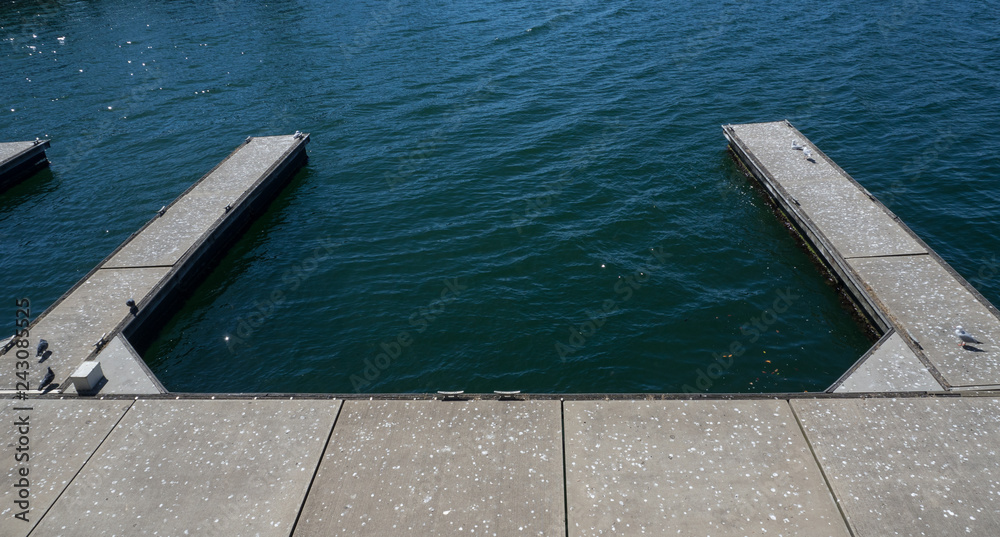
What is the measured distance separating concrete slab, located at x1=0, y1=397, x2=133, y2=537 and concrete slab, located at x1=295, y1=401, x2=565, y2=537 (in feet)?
21.9

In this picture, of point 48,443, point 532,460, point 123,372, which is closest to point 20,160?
point 123,372

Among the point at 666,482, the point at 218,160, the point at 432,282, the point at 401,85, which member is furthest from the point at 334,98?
the point at 666,482

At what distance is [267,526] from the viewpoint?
15133 millimetres

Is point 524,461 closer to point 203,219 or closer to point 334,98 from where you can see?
point 203,219

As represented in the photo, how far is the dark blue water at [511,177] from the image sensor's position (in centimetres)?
2350

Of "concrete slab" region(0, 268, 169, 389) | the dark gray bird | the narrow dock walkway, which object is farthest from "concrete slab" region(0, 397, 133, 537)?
the narrow dock walkway

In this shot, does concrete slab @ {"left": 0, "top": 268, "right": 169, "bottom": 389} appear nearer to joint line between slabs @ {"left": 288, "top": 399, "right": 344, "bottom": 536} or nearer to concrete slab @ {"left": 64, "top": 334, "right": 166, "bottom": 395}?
concrete slab @ {"left": 64, "top": 334, "right": 166, "bottom": 395}

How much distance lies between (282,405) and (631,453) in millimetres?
10044

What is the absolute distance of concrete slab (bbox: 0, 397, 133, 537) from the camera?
15914mm

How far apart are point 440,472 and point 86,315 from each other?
53.3 feet

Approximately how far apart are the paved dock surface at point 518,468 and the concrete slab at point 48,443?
0.06m

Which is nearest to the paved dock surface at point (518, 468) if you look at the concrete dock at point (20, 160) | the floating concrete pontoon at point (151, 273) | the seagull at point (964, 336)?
the seagull at point (964, 336)

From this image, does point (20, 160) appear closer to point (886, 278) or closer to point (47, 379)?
point (47, 379)

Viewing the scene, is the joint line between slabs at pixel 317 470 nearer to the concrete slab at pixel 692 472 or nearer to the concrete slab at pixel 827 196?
the concrete slab at pixel 692 472
